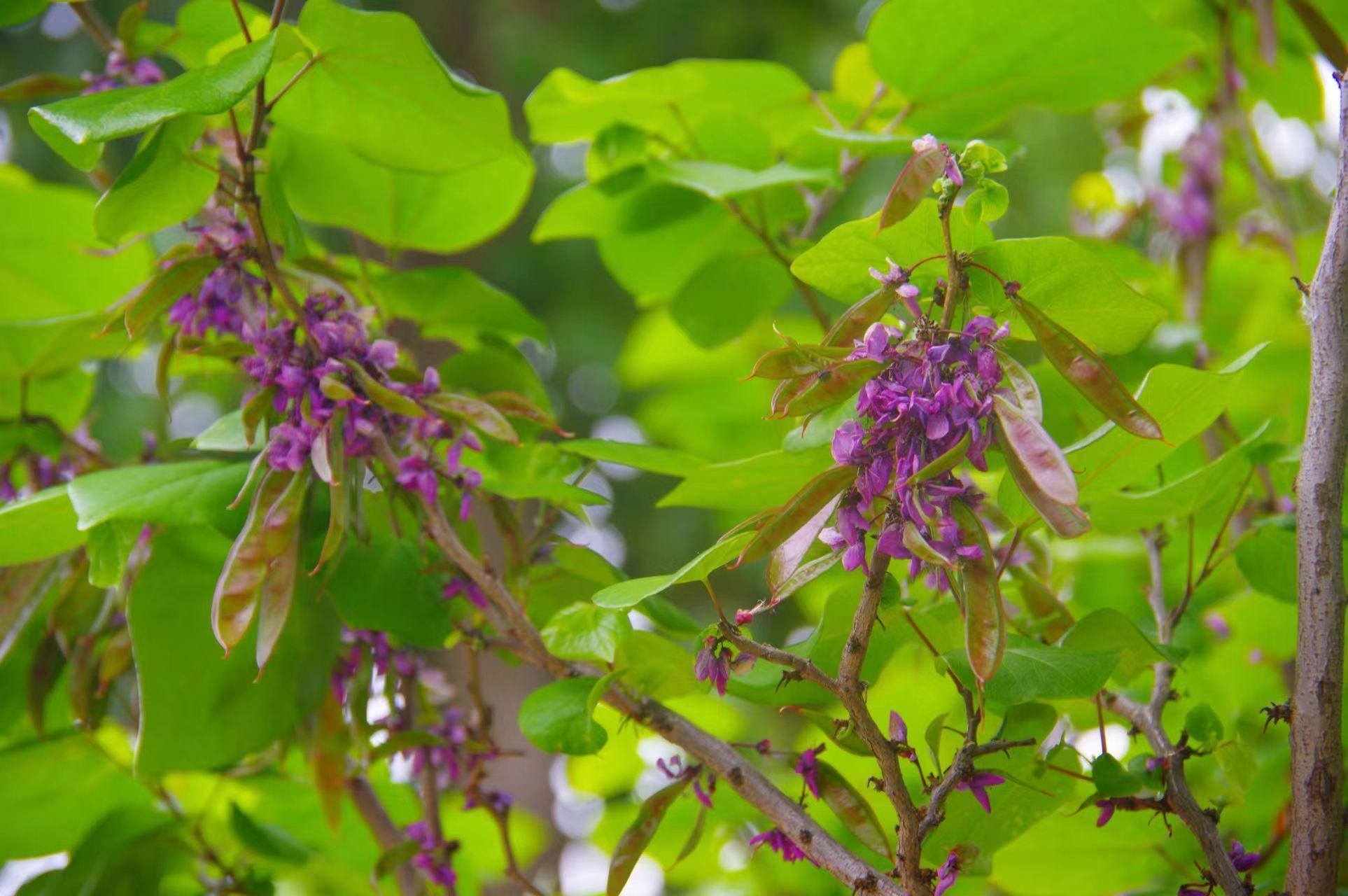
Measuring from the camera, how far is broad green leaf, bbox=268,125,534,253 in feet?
2.45

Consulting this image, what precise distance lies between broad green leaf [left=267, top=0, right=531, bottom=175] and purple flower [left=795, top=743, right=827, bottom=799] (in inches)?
15.3

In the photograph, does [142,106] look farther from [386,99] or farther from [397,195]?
[397,195]

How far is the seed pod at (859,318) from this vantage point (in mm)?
434

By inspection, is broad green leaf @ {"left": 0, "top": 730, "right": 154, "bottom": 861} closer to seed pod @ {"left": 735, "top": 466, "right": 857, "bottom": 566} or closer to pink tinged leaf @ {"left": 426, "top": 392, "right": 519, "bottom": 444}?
pink tinged leaf @ {"left": 426, "top": 392, "right": 519, "bottom": 444}

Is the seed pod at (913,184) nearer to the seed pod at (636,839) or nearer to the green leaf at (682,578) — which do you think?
the green leaf at (682,578)

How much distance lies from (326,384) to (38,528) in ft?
0.65

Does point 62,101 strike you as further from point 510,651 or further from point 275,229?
point 510,651

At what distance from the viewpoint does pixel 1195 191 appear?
3.75ft

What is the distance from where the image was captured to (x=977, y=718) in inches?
17.3

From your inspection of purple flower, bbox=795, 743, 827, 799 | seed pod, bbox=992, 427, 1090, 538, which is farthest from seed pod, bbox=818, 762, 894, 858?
seed pod, bbox=992, 427, 1090, 538

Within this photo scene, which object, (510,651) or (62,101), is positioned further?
(510,651)

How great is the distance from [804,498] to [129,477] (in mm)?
380

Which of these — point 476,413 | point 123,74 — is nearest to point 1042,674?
point 476,413

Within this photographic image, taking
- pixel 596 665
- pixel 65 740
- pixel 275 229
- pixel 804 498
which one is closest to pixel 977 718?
pixel 804 498
